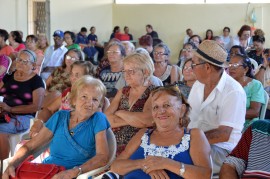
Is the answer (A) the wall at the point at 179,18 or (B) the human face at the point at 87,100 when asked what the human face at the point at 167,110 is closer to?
(B) the human face at the point at 87,100

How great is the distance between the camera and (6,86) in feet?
15.3

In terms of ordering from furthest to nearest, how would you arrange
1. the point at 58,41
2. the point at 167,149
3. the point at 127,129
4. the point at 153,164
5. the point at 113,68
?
the point at 58,41 → the point at 113,68 → the point at 127,129 → the point at 167,149 → the point at 153,164

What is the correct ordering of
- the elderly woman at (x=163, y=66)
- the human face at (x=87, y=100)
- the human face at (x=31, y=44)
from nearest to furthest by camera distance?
1. the human face at (x=87, y=100)
2. the elderly woman at (x=163, y=66)
3. the human face at (x=31, y=44)

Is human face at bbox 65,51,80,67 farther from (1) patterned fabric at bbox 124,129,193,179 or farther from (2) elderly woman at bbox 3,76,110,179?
(1) patterned fabric at bbox 124,129,193,179

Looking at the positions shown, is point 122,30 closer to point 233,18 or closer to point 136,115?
point 233,18

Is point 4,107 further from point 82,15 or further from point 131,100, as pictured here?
point 82,15

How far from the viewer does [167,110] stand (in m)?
2.66

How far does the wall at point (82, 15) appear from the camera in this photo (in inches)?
557

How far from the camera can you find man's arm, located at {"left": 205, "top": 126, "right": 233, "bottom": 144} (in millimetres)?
2955

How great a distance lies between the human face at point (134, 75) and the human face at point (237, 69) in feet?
3.48

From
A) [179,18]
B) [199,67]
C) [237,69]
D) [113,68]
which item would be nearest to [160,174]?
[199,67]

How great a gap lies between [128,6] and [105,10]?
2.67 ft

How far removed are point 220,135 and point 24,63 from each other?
2.42 meters

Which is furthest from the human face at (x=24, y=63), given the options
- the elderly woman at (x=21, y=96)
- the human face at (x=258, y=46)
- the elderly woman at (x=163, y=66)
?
the human face at (x=258, y=46)
